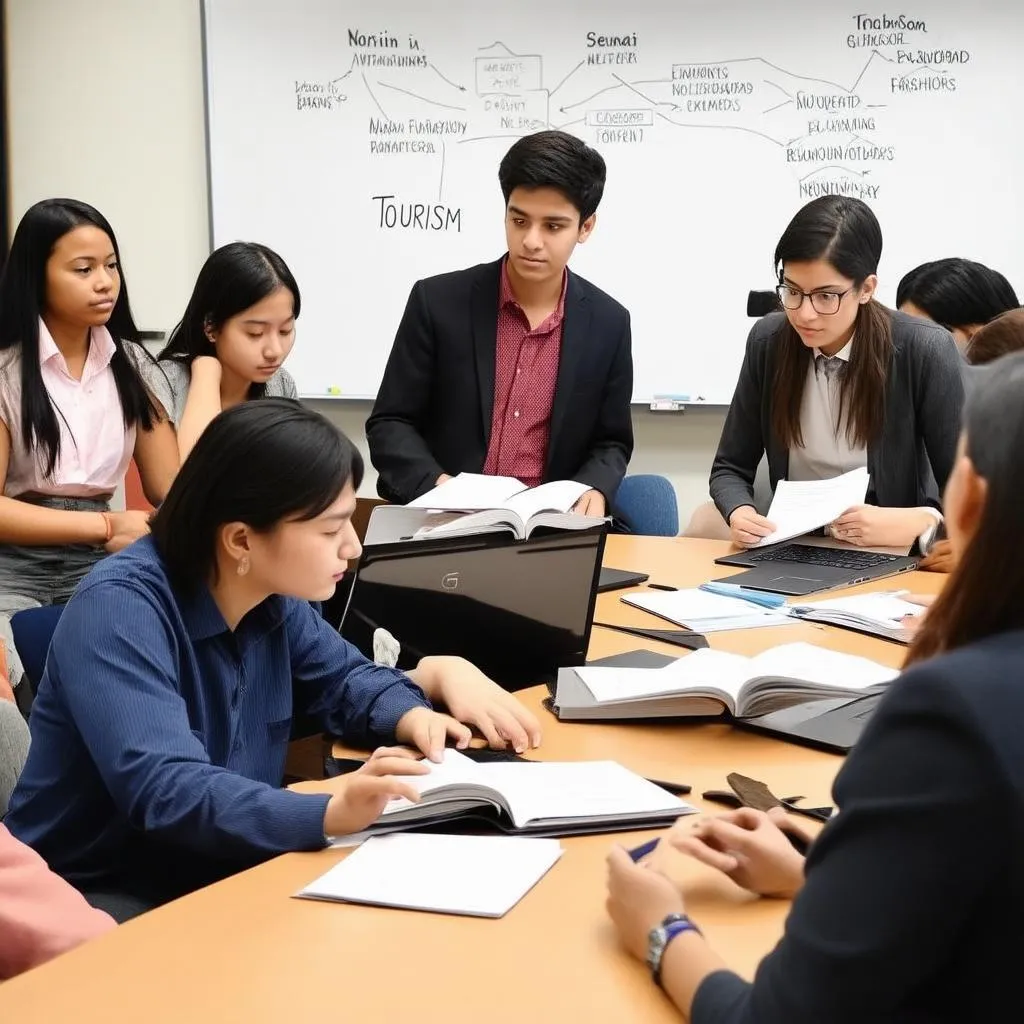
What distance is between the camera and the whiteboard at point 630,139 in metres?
3.88

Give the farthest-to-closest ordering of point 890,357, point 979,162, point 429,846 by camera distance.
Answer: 1. point 979,162
2. point 890,357
3. point 429,846

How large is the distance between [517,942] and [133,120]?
4034mm

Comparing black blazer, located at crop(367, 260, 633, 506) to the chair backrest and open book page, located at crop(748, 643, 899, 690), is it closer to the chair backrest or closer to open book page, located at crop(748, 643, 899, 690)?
the chair backrest

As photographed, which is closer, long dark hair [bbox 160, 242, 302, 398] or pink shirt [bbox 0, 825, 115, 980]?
pink shirt [bbox 0, 825, 115, 980]

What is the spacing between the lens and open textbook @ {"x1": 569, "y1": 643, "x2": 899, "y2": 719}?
63.3 inches

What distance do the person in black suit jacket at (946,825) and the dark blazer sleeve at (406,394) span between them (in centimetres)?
229

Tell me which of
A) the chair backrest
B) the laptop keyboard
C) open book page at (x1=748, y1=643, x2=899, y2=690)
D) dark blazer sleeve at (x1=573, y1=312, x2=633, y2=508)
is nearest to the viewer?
open book page at (x1=748, y1=643, x2=899, y2=690)

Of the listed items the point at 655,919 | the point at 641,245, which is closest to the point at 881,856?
the point at 655,919

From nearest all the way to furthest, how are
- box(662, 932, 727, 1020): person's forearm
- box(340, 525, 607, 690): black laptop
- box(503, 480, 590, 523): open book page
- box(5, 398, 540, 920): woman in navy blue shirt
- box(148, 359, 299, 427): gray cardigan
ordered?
box(662, 932, 727, 1020): person's forearm < box(5, 398, 540, 920): woman in navy blue shirt < box(340, 525, 607, 690): black laptop < box(503, 480, 590, 523): open book page < box(148, 359, 299, 427): gray cardigan

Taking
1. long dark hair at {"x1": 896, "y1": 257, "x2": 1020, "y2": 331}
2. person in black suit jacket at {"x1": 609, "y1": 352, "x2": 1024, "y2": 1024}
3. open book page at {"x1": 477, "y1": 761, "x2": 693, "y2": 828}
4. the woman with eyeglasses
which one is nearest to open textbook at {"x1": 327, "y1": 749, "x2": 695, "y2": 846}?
open book page at {"x1": 477, "y1": 761, "x2": 693, "y2": 828}

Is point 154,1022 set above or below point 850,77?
below

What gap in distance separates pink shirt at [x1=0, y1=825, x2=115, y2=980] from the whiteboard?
10.6 ft

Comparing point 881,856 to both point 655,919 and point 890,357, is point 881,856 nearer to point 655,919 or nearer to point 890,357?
point 655,919

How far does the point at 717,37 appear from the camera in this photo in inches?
156
